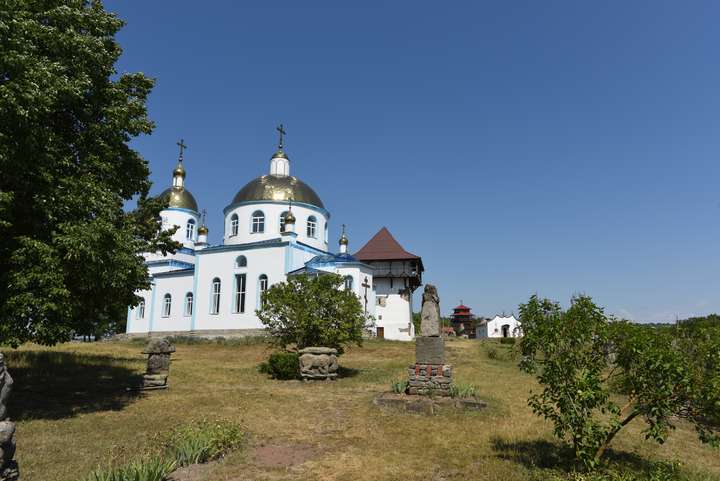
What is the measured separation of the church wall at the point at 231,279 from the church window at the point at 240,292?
0.81 ft

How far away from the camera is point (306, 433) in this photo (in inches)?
345

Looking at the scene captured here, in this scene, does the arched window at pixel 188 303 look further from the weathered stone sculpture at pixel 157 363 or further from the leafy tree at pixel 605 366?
the leafy tree at pixel 605 366

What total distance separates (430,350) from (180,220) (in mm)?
37273

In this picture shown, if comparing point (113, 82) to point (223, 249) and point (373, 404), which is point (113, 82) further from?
point (223, 249)

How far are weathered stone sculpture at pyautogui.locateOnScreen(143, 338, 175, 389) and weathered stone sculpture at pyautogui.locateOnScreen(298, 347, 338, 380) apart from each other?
422 centimetres

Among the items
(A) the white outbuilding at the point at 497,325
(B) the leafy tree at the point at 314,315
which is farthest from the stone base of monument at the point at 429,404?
(A) the white outbuilding at the point at 497,325

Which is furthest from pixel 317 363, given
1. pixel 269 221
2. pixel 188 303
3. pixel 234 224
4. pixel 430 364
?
pixel 188 303

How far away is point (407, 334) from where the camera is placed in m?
39.4

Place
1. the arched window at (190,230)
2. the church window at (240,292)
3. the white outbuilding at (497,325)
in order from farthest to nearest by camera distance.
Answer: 1. the white outbuilding at (497,325)
2. the arched window at (190,230)
3. the church window at (240,292)

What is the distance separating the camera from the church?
34.5 m

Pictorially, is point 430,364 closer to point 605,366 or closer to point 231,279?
point 605,366

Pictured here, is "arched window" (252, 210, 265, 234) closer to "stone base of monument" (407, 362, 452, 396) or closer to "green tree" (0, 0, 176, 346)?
"green tree" (0, 0, 176, 346)

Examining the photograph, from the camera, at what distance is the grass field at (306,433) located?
6.60 m

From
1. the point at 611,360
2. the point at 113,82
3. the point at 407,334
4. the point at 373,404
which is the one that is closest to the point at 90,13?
the point at 113,82
